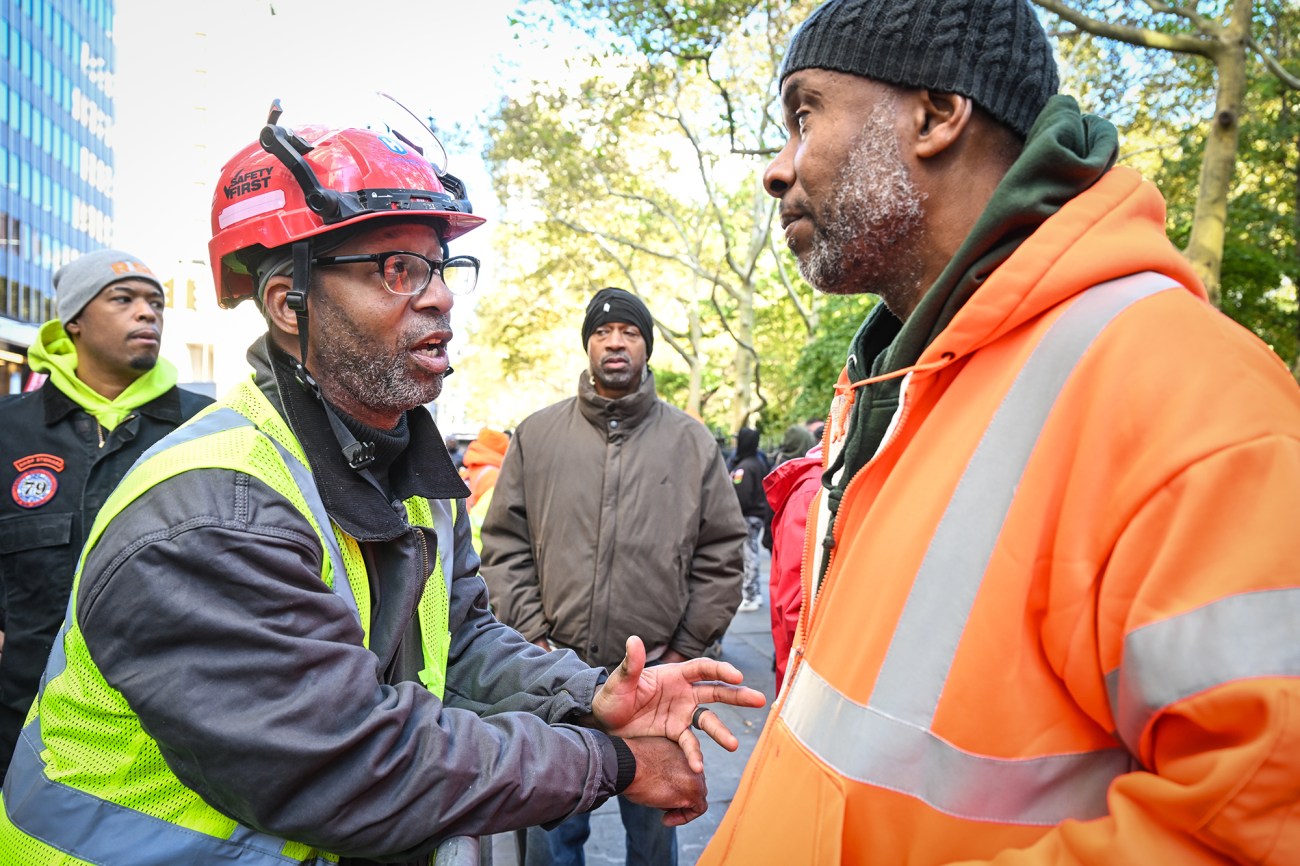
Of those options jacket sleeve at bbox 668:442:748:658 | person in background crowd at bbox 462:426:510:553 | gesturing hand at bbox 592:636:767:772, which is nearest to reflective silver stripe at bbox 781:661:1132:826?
gesturing hand at bbox 592:636:767:772

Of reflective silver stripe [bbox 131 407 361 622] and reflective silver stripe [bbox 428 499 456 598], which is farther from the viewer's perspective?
reflective silver stripe [bbox 428 499 456 598]

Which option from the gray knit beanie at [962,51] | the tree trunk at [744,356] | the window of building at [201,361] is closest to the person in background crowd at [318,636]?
the gray knit beanie at [962,51]

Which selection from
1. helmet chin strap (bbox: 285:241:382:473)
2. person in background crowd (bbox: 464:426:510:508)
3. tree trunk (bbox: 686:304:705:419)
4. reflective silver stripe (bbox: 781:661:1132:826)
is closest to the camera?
reflective silver stripe (bbox: 781:661:1132:826)

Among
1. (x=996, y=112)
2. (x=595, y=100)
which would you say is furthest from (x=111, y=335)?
(x=595, y=100)

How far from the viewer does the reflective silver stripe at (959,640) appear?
1146mm

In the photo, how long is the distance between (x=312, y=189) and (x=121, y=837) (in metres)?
1.32

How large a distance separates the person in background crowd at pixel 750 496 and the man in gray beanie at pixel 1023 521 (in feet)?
28.9

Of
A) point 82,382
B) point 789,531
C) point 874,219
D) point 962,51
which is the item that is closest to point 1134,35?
point 789,531

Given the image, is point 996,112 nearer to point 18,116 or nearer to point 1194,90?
point 1194,90

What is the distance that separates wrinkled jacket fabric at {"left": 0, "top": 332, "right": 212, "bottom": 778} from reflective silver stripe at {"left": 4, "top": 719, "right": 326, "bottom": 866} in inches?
83.6

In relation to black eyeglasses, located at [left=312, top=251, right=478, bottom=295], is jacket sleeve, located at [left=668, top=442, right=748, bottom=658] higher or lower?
lower

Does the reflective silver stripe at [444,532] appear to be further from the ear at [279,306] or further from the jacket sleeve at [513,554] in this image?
the jacket sleeve at [513,554]

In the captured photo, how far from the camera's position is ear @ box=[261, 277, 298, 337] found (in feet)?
6.92

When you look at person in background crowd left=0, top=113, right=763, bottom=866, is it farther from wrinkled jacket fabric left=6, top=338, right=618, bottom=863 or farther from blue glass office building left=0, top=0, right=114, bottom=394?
blue glass office building left=0, top=0, right=114, bottom=394
